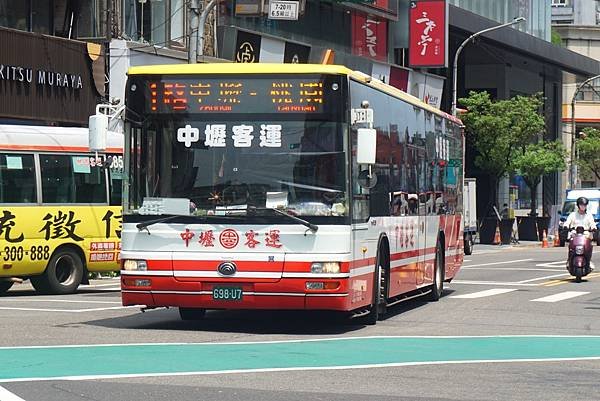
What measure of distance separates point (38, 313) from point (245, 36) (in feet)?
73.4

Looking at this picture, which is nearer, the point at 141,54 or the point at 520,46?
the point at 141,54


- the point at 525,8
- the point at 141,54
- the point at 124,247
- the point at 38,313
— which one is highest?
the point at 525,8

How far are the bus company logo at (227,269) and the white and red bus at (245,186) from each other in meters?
0.01

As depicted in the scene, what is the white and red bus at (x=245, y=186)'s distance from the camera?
15055 millimetres

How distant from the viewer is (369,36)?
4978 centimetres

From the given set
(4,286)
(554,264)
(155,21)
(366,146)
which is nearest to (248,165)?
(366,146)

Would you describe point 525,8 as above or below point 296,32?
above

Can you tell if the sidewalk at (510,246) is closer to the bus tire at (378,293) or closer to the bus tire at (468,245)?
the bus tire at (468,245)

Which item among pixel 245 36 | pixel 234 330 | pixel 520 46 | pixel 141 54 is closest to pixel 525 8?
pixel 520 46

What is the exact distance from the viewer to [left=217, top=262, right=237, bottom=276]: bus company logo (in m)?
15.1

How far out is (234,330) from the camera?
1598 cm

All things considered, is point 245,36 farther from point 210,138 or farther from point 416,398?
point 416,398

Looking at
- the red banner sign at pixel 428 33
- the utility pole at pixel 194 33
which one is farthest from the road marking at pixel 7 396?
the red banner sign at pixel 428 33

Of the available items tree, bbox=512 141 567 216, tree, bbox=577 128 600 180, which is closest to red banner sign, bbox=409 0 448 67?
tree, bbox=512 141 567 216
